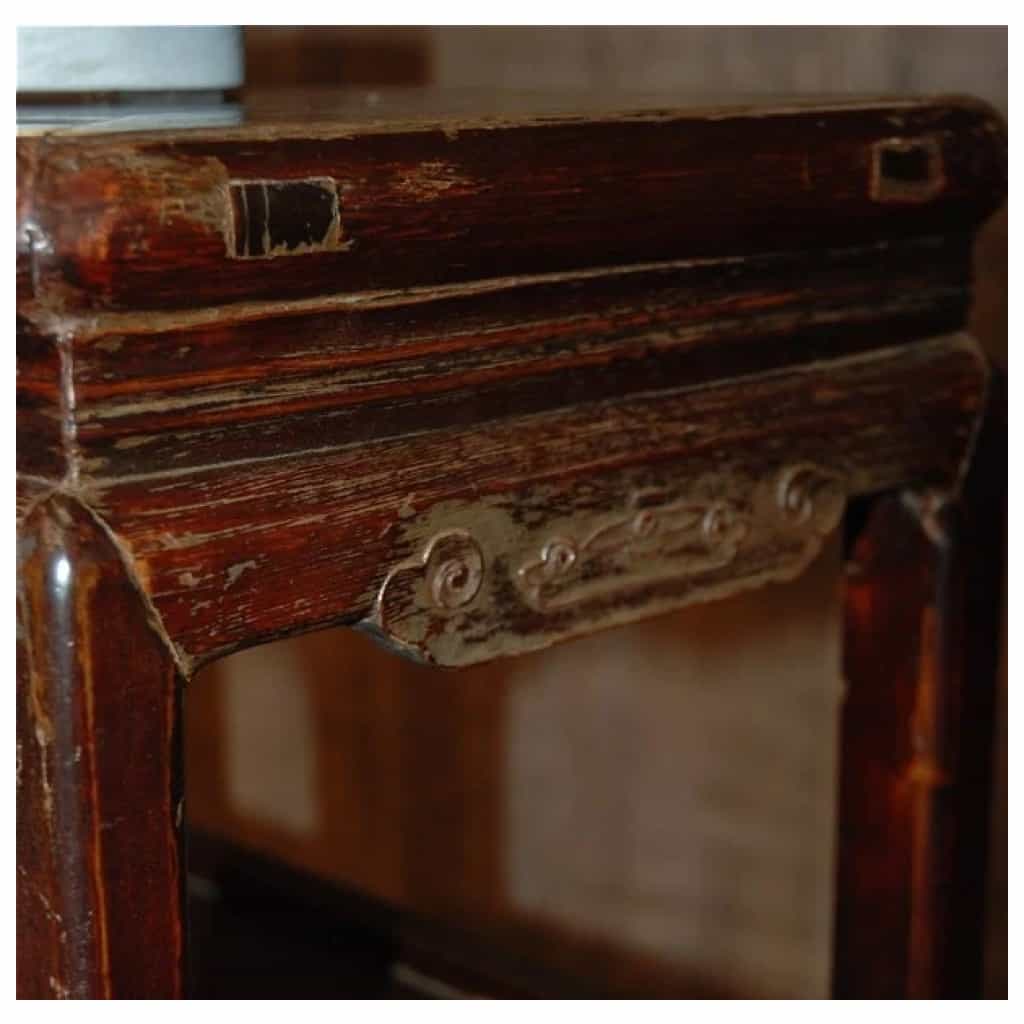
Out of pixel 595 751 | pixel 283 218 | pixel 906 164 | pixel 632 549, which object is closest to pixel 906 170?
pixel 906 164

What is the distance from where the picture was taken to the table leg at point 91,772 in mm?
497

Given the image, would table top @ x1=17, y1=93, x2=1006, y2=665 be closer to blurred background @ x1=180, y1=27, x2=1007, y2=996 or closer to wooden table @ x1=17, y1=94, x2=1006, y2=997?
wooden table @ x1=17, y1=94, x2=1006, y2=997

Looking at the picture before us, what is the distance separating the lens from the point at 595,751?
1319mm

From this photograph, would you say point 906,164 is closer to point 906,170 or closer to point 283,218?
point 906,170

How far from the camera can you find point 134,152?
486mm

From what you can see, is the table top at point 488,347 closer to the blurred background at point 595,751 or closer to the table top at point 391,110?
the table top at point 391,110

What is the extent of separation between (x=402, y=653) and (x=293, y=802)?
0.93 metres

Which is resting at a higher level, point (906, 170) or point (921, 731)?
point (906, 170)

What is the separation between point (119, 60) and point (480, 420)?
8.0 inches

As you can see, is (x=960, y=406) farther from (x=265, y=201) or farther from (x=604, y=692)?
(x=604, y=692)

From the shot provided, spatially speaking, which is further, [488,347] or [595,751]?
[595,751]

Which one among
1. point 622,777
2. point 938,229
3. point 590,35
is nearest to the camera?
point 938,229

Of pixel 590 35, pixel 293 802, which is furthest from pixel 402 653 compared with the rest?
pixel 293 802

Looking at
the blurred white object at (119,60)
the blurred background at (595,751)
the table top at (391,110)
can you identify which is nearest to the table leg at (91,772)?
the table top at (391,110)
